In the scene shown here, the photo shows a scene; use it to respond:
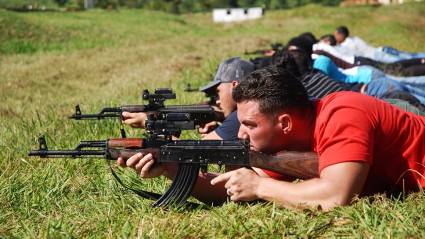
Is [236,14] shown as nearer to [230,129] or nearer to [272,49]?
[272,49]

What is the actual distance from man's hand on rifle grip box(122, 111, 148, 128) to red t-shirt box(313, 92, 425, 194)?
282 centimetres

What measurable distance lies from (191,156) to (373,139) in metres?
1.13

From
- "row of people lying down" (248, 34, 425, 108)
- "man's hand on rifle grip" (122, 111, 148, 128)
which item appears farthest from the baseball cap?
"row of people lying down" (248, 34, 425, 108)

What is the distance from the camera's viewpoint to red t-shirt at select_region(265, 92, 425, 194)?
3148 mm

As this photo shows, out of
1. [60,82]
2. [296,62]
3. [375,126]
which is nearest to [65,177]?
[375,126]

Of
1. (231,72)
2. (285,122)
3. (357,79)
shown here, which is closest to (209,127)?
(231,72)

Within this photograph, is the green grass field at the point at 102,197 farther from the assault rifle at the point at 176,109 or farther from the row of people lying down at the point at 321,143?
the assault rifle at the point at 176,109

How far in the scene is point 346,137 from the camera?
3.14 meters

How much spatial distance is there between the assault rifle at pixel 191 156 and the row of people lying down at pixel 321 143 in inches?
1.7

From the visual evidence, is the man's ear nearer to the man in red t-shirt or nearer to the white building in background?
the man in red t-shirt

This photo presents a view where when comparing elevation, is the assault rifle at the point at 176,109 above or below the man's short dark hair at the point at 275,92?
below

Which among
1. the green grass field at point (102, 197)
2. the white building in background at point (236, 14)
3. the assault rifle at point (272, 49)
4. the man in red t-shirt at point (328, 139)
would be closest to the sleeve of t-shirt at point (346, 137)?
the man in red t-shirt at point (328, 139)

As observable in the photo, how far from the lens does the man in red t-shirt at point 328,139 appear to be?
10.4ft

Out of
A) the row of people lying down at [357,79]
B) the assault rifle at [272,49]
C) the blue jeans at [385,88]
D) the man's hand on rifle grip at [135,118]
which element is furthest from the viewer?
the assault rifle at [272,49]
